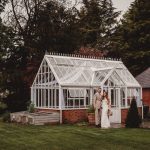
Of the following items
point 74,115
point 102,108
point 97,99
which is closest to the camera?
point 102,108

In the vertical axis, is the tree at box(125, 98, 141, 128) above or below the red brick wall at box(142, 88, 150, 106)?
below

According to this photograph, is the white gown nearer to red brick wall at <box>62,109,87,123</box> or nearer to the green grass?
the green grass

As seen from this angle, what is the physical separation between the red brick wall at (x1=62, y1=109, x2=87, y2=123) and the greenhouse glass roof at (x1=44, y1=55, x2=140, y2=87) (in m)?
1.71

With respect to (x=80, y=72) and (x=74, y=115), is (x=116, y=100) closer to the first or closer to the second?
(x=80, y=72)

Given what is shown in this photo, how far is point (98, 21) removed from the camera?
5444 cm

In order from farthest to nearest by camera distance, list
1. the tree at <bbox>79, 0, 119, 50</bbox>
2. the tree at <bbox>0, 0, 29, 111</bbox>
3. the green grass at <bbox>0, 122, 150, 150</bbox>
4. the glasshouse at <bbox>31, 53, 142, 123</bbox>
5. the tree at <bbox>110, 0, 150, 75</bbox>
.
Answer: the tree at <bbox>79, 0, 119, 50</bbox> < the tree at <bbox>110, 0, 150, 75</bbox> < the tree at <bbox>0, 0, 29, 111</bbox> < the glasshouse at <bbox>31, 53, 142, 123</bbox> < the green grass at <bbox>0, 122, 150, 150</bbox>

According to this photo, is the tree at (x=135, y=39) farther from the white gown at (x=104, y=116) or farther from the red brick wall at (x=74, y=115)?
the white gown at (x=104, y=116)

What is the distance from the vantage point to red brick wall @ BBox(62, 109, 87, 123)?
25062mm

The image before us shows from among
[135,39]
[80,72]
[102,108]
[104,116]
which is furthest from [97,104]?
[135,39]

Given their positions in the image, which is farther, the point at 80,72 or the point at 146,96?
the point at 146,96

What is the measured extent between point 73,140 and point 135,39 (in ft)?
101

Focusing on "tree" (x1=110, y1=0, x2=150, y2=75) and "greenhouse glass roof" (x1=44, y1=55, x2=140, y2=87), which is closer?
"greenhouse glass roof" (x1=44, y1=55, x2=140, y2=87)

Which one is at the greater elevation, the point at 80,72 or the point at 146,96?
the point at 80,72

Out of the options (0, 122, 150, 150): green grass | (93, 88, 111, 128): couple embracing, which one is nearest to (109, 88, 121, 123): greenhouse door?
(93, 88, 111, 128): couple embracing
